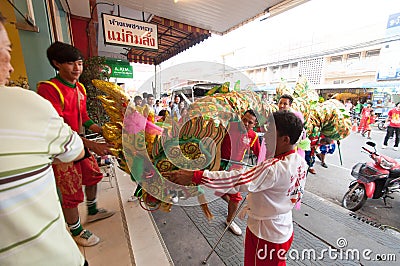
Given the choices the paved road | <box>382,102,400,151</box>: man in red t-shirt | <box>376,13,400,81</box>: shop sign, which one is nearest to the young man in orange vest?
the paved road

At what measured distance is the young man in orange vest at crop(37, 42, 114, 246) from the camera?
1.46 meters

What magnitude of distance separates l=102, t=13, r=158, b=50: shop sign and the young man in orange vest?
217cm

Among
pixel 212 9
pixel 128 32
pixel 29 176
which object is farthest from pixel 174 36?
pixel 29 176

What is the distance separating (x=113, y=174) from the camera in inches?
133

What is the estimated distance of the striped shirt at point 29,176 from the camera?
59 centimetres

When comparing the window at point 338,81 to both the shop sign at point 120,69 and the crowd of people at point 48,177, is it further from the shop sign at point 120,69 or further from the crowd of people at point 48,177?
the crowd of people at point 48,177

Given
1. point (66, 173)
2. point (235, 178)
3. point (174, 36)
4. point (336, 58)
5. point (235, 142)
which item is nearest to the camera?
point (235, 178)

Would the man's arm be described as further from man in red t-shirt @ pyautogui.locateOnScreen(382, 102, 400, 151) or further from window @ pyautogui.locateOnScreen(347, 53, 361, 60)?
window @ pyautogui.locateOnScreen(347, 53, 361, 60)

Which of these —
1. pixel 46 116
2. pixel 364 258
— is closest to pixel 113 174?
pixel 46 116

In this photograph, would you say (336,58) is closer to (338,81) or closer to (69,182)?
(338,81)

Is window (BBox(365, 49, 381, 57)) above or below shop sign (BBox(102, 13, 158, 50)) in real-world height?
above

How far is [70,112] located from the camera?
1.60 metres

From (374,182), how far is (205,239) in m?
2.62

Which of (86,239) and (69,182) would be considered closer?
(69,182)
